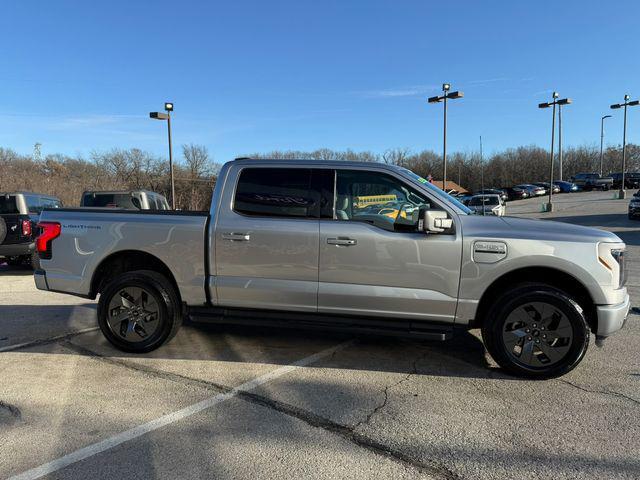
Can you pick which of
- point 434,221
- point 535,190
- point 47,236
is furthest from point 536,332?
point 535,190

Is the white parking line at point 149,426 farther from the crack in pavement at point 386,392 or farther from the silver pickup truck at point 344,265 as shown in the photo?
the crack in pavement at point 386,392

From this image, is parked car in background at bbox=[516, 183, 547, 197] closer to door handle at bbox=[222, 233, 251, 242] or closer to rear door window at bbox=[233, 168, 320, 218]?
rear door window at bbox=[233, 168, 320, 218]

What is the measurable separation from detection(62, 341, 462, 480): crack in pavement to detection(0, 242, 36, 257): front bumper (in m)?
6.57

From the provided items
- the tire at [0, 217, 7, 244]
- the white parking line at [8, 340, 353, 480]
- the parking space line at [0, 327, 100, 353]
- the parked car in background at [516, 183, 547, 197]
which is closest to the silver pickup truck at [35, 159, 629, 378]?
the white parking line at [8, 340, 353, 480]

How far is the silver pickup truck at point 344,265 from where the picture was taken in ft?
13.5

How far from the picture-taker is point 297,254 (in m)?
4.48

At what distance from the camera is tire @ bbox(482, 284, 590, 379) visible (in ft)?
13.3

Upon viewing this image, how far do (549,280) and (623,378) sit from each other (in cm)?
110

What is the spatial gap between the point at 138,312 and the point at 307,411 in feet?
7.58

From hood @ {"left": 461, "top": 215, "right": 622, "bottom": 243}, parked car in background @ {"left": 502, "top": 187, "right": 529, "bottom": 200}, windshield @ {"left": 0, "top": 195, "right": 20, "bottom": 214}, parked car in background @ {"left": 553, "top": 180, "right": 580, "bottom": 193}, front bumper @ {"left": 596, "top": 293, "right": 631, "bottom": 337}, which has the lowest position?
front bumper @ {"left": 596, "top": 293, "right": 631, "bottom": 337}

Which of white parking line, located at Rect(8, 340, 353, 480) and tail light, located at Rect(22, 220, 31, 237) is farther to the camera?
tail light, located at Rect(22, 220, 31, 237)

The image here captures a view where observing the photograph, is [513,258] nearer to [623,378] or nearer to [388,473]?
[623,378]

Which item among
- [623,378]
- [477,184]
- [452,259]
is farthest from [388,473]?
[477,184]

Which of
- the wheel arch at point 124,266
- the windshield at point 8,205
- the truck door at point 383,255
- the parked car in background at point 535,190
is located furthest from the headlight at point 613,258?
the parked car in background at point 535,190
